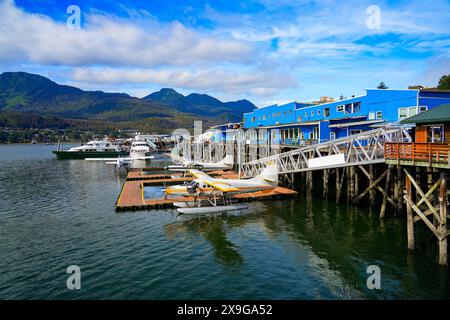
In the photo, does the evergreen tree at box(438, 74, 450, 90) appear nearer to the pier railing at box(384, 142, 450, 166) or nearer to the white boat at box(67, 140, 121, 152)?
the pier railing at box(384, 142, 450, 166)

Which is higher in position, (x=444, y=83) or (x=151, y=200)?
(x=444, y=83)

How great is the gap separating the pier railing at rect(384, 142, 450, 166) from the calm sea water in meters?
5.93

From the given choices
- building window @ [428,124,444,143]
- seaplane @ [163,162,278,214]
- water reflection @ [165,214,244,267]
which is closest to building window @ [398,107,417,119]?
building window @ [428,124,444,143]

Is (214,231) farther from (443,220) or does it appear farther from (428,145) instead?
(428,145)

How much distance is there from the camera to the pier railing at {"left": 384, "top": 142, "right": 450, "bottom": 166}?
55.3ft

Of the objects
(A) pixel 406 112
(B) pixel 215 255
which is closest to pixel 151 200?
(B) pixel 215 255

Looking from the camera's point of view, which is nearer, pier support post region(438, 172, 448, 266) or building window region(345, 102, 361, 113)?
pier support post region(438, 172, 448, 266)

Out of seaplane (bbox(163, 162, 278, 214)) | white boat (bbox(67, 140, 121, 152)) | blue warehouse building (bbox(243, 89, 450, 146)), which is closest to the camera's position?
seaplane (bbox(163, 162, 278, 214))

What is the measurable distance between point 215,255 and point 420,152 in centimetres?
1415

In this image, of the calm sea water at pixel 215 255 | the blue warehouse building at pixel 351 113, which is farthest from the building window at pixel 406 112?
the calm sea water at pixel 215 255

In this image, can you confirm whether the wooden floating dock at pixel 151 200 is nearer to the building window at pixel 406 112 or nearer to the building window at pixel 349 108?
the building window at pixel 406 112

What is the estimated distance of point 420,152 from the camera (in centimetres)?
1828

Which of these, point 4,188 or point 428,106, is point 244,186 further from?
point 4,188
